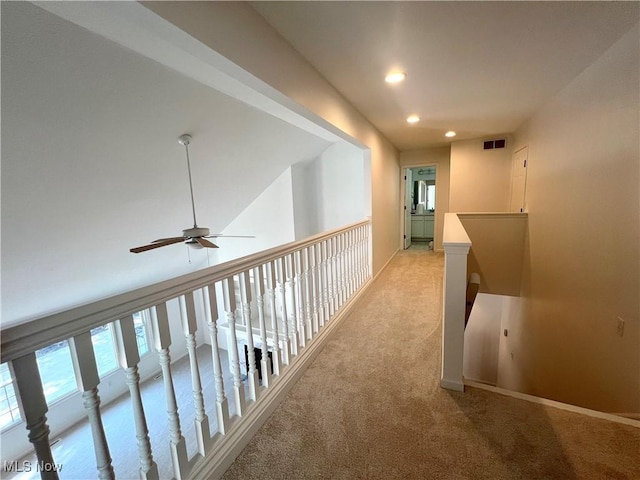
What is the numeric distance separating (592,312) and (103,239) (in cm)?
531

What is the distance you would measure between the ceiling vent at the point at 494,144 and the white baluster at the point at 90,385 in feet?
20.3

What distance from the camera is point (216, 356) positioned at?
53.0 inches

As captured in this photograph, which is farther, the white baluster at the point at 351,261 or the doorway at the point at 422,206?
the doorway at the point at 422,206

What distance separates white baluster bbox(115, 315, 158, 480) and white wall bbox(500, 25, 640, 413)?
9.14 ft

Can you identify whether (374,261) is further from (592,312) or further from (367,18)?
(367,18)

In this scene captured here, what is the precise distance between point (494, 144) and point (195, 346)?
5919mm

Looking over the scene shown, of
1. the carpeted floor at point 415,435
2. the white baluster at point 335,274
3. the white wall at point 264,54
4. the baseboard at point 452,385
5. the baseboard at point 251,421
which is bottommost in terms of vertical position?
the carpeted floor at point 415,435

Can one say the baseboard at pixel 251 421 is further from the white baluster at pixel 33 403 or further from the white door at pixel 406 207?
the white door at pixel 406 207

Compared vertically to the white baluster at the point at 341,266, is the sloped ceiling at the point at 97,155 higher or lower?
higher

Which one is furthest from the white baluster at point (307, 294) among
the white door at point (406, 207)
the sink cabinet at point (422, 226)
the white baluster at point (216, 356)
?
the sink cabinet at point (422, 226)

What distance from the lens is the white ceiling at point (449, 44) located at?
1584 millimetres

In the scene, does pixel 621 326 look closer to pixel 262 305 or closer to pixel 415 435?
pixel 415 435

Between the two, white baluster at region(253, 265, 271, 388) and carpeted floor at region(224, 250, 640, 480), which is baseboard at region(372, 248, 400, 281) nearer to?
carpeted floor at region(224, 250, 640, 480)

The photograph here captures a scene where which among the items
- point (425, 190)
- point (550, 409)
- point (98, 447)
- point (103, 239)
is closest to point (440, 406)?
point (550, 409)
